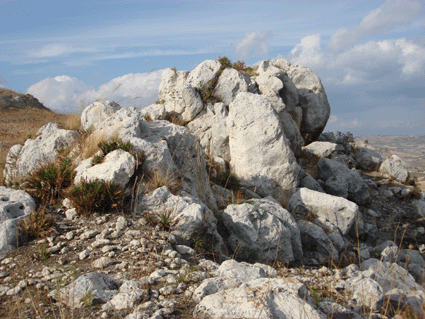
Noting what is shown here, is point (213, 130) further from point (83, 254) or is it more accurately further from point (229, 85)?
point (83, 254)

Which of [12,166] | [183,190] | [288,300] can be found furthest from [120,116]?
[288,300]

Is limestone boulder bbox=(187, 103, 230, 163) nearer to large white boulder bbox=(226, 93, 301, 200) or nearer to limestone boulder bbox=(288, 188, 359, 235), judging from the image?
large white boulder bbox=(226, 93, 301, 200)

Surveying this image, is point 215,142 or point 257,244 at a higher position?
point 215,142

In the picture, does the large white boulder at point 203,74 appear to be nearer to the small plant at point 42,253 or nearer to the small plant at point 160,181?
the small plant at point 160,181

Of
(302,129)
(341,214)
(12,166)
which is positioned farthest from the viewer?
(302,129)

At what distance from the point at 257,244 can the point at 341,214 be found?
17.1ft

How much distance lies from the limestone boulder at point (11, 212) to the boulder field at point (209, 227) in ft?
0.11

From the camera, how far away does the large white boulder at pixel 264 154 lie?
1332 cm

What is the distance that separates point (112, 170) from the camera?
7637 mm

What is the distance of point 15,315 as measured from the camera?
429cm

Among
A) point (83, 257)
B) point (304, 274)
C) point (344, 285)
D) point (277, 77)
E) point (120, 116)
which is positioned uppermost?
point (277, 77)

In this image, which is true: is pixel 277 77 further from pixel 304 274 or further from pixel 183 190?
pixel 304 274

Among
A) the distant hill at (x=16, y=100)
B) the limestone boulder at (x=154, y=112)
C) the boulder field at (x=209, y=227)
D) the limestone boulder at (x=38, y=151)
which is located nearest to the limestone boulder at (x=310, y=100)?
the boulder field at (x=209, y=227)

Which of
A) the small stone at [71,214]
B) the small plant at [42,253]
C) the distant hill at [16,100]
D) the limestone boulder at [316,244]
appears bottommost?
the limestone boulder at [316,244]
